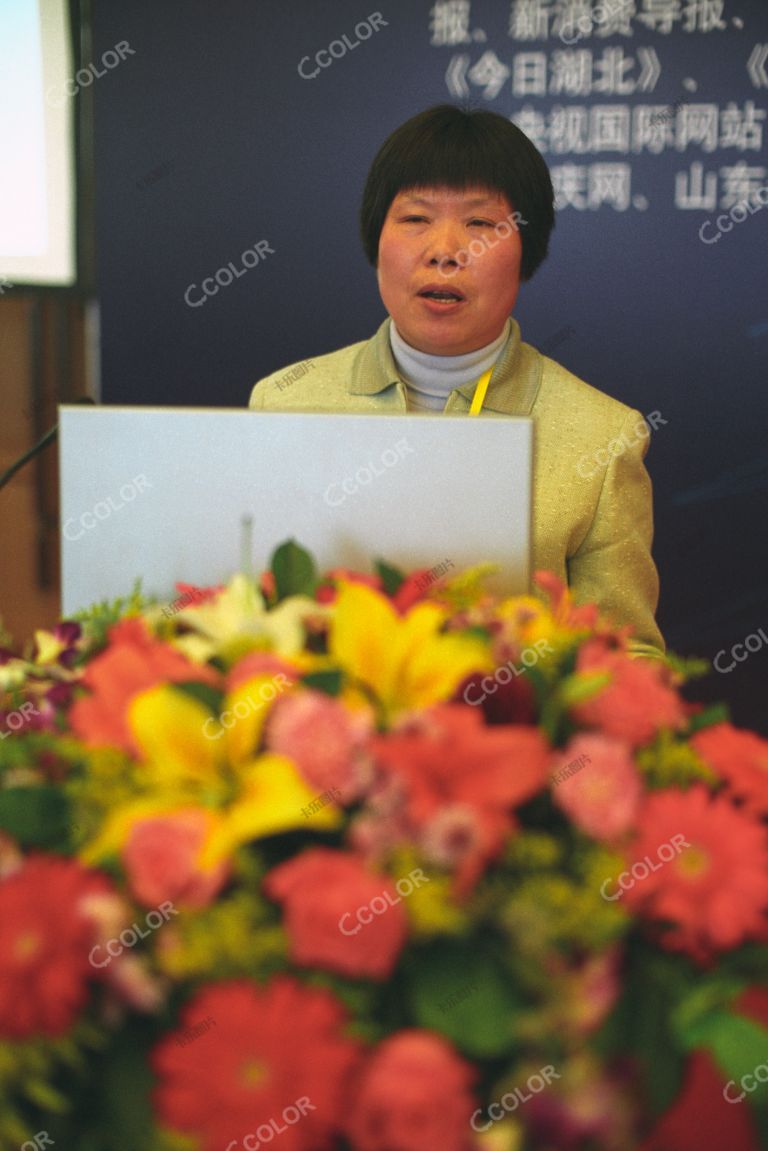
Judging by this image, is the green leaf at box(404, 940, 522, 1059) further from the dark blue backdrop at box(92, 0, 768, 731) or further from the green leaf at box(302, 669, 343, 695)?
the dark blue backdrop at box(92, 0, 768, 731)

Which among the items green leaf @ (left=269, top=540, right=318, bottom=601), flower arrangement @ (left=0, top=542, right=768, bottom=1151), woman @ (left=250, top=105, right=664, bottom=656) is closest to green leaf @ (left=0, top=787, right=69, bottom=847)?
flower arrangement @ (left=0, top=542, right=768, bottom=1151)

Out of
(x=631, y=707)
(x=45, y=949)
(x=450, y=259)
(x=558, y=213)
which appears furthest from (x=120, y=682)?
(x=558, y=213)

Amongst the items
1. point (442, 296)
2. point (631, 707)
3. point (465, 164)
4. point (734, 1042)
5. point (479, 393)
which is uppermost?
point (465, 164)

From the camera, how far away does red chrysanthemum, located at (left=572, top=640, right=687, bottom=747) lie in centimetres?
61

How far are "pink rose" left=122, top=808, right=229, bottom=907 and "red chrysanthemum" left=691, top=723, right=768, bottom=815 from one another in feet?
0.88

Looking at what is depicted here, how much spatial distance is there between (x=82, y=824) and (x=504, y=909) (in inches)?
7.9

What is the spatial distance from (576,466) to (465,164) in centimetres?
39

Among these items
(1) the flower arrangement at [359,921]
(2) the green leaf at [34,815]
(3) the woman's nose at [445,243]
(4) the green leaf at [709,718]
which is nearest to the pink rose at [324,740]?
(1) the flower arrangement at [359,921]

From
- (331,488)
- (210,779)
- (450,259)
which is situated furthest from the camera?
(450,259)

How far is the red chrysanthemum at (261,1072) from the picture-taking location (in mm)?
467

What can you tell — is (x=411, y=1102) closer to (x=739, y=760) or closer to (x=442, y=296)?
(x=739, y=760)

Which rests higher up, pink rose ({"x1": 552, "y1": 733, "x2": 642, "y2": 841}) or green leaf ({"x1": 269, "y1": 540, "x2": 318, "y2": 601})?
green leaf ({"x1": 269, "y1": 540, "x2": 318, "y2": 601})

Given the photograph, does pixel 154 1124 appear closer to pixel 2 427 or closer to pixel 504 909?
pixel 504 909

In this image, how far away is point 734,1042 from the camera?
20.0 inches
